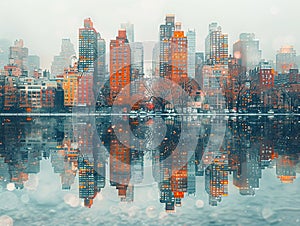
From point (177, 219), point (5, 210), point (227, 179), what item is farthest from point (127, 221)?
point (227, 179)

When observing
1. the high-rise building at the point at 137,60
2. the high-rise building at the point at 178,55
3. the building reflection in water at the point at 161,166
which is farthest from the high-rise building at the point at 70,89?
the building reflection in water at the point at 161,166

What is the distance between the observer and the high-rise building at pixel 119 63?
94.0 m

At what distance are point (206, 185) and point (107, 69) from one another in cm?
10395

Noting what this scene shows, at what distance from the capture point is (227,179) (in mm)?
7074

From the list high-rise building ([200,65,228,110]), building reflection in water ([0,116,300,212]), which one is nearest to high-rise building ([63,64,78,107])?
high-rise building ([200,65,228,110])

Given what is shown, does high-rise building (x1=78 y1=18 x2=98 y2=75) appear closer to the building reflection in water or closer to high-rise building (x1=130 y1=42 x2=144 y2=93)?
high-rise building (x1=130 y1=42 x2=144 y2=93)

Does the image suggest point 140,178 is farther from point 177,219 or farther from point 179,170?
point 177,219

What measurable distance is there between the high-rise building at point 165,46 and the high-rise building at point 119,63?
8.69 m

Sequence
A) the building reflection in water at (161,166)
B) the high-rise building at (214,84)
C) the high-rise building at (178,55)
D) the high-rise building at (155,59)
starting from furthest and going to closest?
the high-rise building at (178,55), the high-rise building at (214,84), the high-rise building at (155,59), the building reflection in water at (161,166)

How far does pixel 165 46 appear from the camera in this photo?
350 feet

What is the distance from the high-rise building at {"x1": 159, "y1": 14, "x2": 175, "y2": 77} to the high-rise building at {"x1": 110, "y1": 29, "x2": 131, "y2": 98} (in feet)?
28.5

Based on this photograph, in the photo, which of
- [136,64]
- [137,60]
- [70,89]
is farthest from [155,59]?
[70,89]

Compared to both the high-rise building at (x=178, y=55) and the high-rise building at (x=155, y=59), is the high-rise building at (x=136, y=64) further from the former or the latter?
the high-rise building at (x=178, y=55)

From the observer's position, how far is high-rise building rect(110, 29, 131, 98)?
94.0 m
